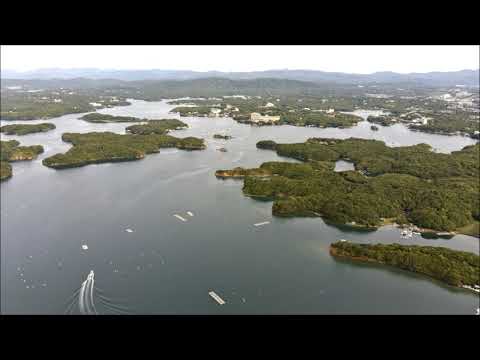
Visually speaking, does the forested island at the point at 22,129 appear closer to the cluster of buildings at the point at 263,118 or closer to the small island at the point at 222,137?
the small island at the point at 222,137

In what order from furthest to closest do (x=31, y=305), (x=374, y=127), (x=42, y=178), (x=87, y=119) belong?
(x=87, y=119), (x=374, y=127), (x=42, y=178), (x=31, y=305)

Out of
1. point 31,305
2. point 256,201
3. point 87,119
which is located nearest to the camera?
point 31,305

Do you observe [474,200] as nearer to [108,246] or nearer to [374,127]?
[108,246]

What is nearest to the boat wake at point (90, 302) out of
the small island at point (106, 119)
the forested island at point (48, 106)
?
the small island at point (106, 119)

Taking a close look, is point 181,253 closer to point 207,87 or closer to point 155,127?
point 155,127

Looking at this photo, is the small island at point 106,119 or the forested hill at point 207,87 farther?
the forested hill at point 207,87

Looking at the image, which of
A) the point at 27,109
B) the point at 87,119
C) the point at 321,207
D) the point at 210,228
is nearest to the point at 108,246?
the point at 210,228

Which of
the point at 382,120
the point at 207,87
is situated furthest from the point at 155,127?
the point at 207,87
